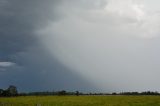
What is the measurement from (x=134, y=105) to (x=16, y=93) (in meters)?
149

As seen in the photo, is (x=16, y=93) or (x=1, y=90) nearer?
(x=1, y=90)

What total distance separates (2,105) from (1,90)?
13030 centimetres

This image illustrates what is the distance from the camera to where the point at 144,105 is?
193 feet

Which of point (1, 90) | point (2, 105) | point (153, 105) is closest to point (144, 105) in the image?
point (153, 105)

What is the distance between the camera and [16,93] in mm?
198625

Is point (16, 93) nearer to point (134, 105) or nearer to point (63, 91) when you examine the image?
point (63, 91)

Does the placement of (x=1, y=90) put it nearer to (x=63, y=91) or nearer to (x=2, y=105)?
(x=63, y=91)

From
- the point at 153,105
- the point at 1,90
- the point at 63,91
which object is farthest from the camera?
the point at 63,91

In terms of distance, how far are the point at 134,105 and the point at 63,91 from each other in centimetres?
14166

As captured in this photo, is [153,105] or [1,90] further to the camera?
[1,90]

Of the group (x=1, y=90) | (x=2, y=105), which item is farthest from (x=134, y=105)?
(x=1, y=90)

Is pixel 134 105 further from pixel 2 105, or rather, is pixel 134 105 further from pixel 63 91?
pixel 63 91

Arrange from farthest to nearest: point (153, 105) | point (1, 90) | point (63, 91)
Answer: point (63, 91)
point (1, 90)
point (153, 105)

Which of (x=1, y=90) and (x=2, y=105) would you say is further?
(x=1, y=90)
